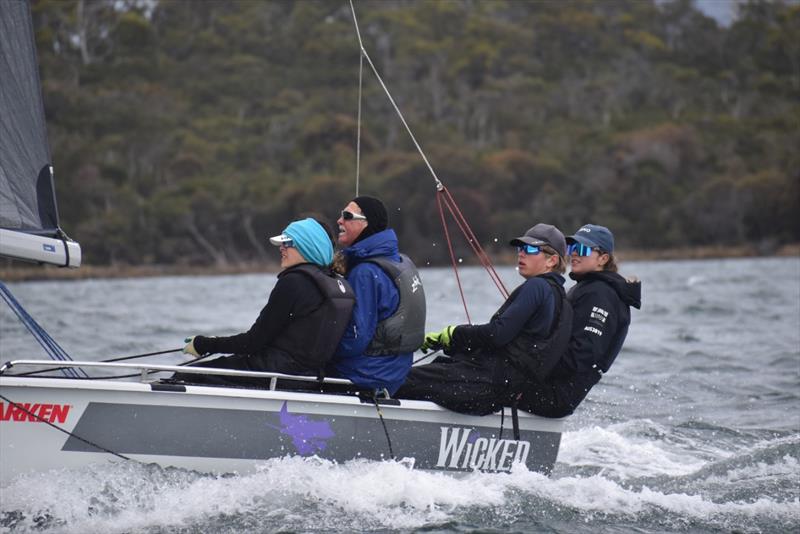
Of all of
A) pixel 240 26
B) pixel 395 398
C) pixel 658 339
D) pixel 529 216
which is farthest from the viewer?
pixel 240 26

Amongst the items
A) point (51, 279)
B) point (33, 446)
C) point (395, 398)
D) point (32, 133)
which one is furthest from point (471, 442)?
point (51, 279)

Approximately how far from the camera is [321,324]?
6.09 meters

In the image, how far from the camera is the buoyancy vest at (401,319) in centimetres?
631

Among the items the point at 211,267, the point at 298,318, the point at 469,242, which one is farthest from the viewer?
the point at 211,267

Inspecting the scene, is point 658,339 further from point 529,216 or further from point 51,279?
point 529,216

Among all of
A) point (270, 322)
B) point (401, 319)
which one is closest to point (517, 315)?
point (401, 319)

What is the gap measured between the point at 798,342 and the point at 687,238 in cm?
5161

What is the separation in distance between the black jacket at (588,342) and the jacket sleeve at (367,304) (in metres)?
1.04

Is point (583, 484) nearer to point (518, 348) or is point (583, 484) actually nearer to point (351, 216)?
point (518, 348)

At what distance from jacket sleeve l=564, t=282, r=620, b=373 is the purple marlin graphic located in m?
1.49

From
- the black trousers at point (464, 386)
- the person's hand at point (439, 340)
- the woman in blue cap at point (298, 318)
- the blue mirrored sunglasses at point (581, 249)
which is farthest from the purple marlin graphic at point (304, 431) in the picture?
the blue mirrored sunglasses at point (581, 249)

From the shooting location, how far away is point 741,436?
873cm

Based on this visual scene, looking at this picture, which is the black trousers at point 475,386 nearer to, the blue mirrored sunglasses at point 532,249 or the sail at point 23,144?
the blue mirrored sunglasses at point 532,249

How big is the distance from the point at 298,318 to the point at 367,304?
38 centimetres
